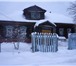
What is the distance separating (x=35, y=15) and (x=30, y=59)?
68.2 feet

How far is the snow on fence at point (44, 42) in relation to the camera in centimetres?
1462

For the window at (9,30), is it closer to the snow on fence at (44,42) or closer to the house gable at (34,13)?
the house gable at (34,13)

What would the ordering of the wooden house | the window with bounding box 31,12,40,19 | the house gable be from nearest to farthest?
the wooden house
the house gable
the window with bounding box 31,12,40,19

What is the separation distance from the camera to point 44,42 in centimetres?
1490

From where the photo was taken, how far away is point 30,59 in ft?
39.3

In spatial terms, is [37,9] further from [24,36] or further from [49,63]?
[49,63]

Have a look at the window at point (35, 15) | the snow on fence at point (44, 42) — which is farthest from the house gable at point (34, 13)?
the snow on fence at point (44, 42)

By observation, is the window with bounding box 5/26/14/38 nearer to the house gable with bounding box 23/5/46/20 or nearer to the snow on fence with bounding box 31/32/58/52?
the house gable with bounding box 23/5/46/20

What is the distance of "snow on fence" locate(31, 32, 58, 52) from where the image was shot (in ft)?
48.0

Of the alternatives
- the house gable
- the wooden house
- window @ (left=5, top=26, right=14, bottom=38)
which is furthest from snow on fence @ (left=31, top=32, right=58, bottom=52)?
the house gable

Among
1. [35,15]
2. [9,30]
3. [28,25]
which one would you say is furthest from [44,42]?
[35,15]

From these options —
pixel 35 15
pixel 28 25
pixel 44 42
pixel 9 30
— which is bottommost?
pixel 9 30

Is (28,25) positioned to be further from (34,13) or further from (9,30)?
(9,30)

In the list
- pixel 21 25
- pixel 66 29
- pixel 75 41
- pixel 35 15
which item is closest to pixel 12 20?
pixel 21 25
